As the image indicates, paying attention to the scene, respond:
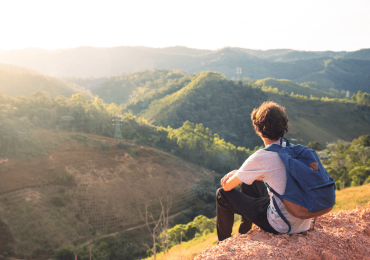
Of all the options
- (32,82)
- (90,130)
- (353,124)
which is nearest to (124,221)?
(90,130)

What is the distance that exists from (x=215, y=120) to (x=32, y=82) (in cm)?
4836

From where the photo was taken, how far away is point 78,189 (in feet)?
68.5

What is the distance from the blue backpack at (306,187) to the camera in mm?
1873

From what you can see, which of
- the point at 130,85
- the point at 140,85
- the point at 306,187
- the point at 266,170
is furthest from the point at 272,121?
the point at 130,85

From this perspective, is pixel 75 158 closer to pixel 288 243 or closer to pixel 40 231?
pixel 40 231

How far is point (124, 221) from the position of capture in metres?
19.8

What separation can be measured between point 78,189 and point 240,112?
49688 mm

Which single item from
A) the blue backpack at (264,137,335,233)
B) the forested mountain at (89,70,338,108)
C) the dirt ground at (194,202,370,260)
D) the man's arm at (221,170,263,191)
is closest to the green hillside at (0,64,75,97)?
the forested mountain at (89,70,338,108)

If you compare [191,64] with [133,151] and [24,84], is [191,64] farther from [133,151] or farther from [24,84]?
[133,151]

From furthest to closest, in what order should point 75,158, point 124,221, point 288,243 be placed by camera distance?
1. point 75,158
2. point 124,221
3. point 288,243

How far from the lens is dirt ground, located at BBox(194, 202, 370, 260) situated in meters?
2.09

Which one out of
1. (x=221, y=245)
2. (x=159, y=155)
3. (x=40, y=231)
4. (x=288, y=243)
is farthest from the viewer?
(x=159, y=155)

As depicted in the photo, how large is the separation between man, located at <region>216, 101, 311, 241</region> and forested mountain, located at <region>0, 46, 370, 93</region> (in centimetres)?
16387

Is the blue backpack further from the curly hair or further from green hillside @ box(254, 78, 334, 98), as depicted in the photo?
green hillside @ box(254, 78, 334, 98)
